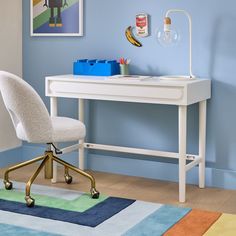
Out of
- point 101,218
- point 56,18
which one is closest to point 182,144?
point 101,218

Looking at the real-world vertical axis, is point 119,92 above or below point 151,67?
below

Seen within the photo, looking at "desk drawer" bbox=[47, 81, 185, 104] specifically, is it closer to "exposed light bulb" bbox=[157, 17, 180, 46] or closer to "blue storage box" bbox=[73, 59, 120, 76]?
"blue storage box" bbox=[73, 59, 120, 76]

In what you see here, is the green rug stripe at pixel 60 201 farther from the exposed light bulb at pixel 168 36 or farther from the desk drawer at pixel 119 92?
the exposed light bulb at pixel 168 36

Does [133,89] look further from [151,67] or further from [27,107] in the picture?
[27,107]

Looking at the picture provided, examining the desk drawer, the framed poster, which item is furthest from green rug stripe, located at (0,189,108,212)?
the framed poster

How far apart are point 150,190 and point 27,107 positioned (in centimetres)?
108

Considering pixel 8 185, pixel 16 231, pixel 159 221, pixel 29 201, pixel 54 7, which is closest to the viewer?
pixel 16 231

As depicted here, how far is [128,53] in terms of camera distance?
4219mm

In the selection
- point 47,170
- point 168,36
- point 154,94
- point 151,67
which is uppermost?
point 168,36

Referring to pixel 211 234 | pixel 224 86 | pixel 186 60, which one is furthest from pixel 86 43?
pixel 211 234

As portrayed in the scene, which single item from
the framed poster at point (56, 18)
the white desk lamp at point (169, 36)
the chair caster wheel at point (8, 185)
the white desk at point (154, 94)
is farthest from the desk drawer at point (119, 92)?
the chair caster wheel at point (8, 185)

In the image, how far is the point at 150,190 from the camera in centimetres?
390

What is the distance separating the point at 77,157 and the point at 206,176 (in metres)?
1.09

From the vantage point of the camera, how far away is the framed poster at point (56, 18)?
14.4ft
